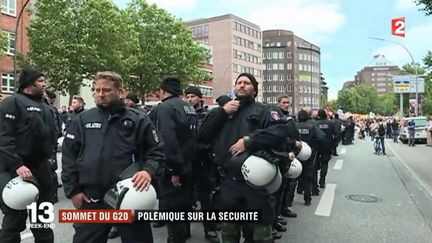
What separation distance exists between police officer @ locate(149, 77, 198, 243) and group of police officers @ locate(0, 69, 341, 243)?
0.01m

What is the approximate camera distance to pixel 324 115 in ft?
34.7

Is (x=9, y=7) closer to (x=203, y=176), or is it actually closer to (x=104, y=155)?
(x=203, y=176)

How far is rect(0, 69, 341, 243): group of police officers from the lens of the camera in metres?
3.40

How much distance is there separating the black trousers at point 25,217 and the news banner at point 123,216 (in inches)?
3.1

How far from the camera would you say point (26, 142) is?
443cm

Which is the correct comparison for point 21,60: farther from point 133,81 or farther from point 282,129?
point 282,129

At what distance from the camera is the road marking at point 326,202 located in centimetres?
773

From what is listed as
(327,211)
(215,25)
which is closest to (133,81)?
(327,211)

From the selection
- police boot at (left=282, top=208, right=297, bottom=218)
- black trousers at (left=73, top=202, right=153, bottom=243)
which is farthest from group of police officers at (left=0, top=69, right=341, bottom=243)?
police boot at (left=282, top=208, right=297, bottom=218)

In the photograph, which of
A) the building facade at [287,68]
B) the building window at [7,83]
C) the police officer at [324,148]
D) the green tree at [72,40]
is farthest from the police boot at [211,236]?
the building facade at [287,68]

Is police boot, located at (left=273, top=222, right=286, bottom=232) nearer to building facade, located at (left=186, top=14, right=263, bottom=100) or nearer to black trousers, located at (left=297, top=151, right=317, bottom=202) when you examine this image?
black trousers, located at (left=297, top=151, right=317, bottom=202)

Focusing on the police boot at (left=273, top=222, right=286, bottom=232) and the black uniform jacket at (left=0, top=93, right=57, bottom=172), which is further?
the police boot at (left=273, top=222, right=286, bottom=232)

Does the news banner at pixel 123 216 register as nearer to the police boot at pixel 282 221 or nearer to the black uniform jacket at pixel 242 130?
the black uniform jacket at pixel 242 130

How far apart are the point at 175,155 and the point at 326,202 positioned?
481cm
